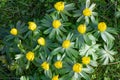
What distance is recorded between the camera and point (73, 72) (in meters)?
2.49

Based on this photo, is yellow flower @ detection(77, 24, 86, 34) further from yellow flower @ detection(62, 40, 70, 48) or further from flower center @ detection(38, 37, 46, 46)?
flower center @ detection(38, 37, 46, 46)

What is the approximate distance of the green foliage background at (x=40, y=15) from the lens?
272 cm

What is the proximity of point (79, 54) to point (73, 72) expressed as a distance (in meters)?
0.15

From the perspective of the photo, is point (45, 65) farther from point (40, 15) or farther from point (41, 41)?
point (40, 15)

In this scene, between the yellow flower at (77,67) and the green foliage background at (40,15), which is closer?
the yellow flower at (77,67)

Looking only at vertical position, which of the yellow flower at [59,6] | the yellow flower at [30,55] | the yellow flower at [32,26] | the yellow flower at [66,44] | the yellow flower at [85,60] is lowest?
the yellow flower at [85,60]

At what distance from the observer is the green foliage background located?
2719mm

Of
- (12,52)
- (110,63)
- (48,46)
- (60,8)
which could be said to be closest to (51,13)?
(60,8)

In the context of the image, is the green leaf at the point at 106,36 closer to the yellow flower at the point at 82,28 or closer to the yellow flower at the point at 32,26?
the yellow flower at the point at 82,28

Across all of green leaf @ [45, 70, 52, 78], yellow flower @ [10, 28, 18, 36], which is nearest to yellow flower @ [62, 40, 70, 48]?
green leaf @ [45, 70, 52, 78]

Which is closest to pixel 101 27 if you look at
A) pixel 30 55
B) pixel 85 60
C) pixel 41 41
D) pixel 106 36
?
pixel 106 36

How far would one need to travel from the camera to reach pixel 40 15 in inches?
115

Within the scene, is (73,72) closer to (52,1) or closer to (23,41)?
(23,41)

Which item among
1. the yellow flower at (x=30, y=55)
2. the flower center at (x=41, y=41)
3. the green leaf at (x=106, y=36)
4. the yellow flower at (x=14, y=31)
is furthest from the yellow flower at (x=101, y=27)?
the yellow flower at (x=14, y=31)
